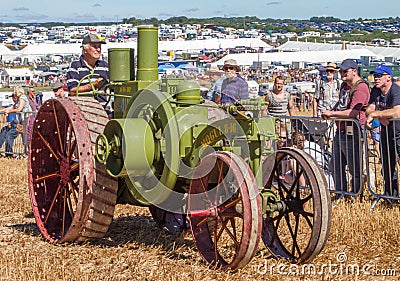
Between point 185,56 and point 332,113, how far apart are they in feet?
280

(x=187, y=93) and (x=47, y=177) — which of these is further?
(x=47, y=177)

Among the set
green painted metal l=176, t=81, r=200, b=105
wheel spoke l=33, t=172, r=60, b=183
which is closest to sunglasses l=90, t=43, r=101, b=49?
wheel spoke l=33, t=172, r=60, b=183

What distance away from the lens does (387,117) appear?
7.81 metres

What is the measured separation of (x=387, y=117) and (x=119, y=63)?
3.34 metres

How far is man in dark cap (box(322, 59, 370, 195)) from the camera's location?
8.16 metres

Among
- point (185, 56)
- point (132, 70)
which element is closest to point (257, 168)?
point (132, 70)

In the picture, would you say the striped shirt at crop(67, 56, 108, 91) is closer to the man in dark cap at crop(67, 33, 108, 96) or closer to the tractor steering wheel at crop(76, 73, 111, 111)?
the man in dark cap at crop(67, 33, 108, 96)

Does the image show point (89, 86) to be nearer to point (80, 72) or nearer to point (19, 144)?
point (80, 72)

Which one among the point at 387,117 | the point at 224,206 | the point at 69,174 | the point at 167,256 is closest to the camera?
the point at 224,206

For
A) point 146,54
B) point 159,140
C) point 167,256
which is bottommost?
point 167,256

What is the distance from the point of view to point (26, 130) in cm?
1377

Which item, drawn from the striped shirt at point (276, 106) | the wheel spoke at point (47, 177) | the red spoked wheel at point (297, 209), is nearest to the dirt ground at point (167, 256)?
the red spoked wheel at point (297, 209)

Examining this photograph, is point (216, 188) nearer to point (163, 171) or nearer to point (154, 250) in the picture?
point (163, 171)

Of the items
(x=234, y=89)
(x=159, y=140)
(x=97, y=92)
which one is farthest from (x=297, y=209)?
(x=97, y=92)
